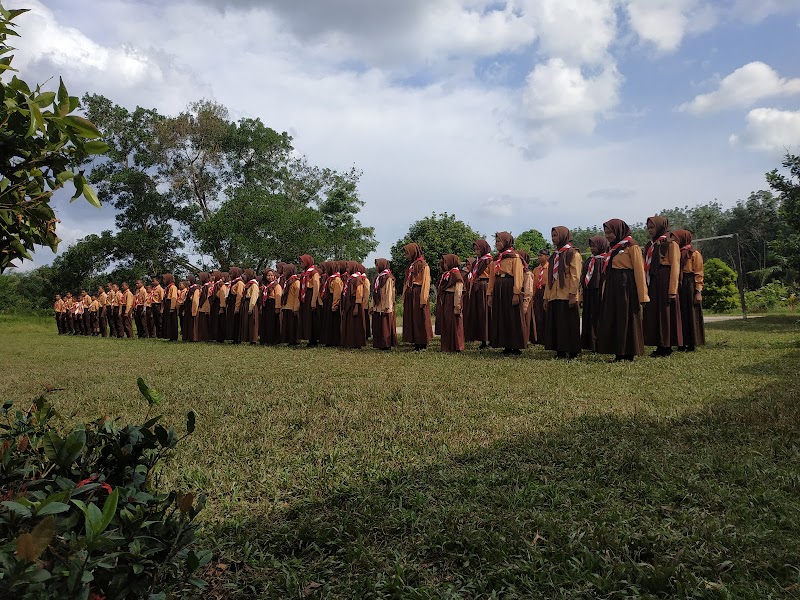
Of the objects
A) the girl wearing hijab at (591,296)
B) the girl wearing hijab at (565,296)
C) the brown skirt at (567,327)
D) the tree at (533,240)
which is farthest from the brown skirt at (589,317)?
the tree at (533,240)

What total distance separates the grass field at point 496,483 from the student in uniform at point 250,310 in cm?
771

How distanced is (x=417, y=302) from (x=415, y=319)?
13.9 inches

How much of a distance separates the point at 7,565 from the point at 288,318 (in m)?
13.1

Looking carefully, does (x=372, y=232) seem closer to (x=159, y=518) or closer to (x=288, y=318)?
(x=288, y=318)

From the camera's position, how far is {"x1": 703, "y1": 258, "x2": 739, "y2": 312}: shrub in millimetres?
25078

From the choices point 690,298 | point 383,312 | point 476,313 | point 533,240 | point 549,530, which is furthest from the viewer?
point 533,240

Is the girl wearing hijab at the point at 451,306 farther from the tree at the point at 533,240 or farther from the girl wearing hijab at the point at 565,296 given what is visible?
the tree at the point at 533,240

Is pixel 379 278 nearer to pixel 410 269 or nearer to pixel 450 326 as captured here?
pixel 410 269

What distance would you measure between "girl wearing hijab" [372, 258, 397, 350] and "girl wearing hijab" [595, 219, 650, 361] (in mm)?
4530

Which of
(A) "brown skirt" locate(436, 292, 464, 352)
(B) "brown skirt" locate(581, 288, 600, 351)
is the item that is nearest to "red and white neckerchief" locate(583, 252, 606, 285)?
(B) "brown skirt" locate(581, 288, 600, 351)

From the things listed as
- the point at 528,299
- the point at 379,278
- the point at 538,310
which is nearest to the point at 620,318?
the point at 528,299

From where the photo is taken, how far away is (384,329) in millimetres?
11641

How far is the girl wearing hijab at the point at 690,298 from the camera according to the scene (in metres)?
9.63

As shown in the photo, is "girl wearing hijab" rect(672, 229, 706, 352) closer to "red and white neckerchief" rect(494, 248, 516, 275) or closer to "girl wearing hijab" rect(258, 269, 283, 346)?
"red and white neckerchief" rect(494, 248, 516, 275)
